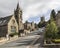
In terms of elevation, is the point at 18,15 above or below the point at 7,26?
above

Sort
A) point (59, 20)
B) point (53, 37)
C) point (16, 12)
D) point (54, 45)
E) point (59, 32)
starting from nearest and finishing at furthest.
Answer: point (54, 45) < point (53, 37) < point (59, 32) < point (59, 20) < point (16, 12)

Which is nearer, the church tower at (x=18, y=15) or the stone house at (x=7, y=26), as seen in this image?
the stone house at (x=7, y=26)

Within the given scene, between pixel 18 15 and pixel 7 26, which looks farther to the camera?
pixel 18 15

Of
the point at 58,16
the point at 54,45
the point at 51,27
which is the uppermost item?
the point at 58,16

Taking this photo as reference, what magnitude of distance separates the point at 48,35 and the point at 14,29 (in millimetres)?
34767

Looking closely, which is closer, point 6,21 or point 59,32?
point 59,32

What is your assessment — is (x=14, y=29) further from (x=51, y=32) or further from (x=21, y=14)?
(x=51, y=32)

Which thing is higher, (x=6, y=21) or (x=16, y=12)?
(x=16, y=12)

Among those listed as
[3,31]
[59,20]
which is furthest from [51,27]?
[3,31]

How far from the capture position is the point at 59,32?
5466 centimetres

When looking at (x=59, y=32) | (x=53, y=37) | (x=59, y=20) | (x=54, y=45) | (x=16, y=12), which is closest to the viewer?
(x=54, y=45)

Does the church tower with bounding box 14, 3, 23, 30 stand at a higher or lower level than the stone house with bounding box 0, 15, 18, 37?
higher

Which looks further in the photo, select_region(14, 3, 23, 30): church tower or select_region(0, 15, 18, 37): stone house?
select_region(14, 3, 23, 30): church tower

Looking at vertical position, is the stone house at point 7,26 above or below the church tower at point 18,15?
below
